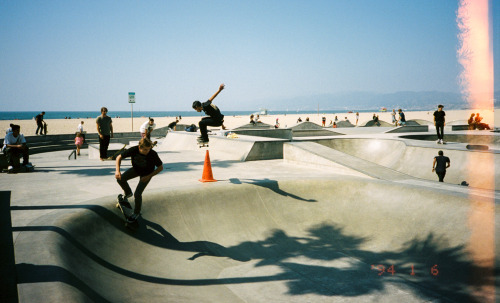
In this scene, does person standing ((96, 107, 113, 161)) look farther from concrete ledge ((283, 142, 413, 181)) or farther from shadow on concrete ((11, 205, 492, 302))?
concrete ledge ((283, 142, 413, 181))

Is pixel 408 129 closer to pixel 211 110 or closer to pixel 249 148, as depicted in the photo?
pixel 249 148

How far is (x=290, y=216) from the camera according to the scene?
7.61 metres

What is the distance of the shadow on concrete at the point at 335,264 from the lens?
15.7 feet

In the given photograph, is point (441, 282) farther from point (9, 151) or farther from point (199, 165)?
point (9, 151)

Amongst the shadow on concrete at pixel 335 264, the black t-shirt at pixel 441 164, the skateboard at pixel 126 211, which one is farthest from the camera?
the black t-shirt at pixel 441 164

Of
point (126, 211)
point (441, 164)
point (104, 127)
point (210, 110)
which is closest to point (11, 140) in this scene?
point (104, 127)

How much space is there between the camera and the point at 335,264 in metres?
5.84

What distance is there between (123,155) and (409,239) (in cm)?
588

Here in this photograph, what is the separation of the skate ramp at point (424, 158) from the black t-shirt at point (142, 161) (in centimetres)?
1111

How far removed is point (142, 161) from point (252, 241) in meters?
2.92

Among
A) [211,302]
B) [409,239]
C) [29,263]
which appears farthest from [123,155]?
[409,239]

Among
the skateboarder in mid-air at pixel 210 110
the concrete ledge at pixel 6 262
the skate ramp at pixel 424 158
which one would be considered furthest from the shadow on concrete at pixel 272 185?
the skate ramp at pixel 424 158

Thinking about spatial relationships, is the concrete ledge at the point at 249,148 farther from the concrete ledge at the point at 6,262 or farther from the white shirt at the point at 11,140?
the concrete ledge at the point at 6,262

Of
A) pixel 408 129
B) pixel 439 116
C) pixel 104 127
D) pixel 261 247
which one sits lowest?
pixel 261 247
